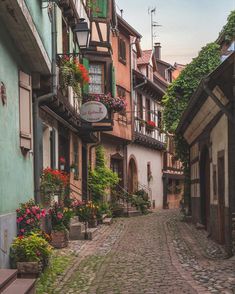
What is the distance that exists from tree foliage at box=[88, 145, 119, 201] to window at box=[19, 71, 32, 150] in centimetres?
1111

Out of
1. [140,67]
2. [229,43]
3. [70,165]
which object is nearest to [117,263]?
[70,165]

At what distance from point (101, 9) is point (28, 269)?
15.3 m

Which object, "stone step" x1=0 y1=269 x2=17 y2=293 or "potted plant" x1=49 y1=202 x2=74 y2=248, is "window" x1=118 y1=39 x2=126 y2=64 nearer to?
"potted plant" x1=49 y1=202 x2=74 y2=248

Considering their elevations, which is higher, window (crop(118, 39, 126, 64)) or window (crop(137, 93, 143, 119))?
window (crop(118, 39, 126, 64))

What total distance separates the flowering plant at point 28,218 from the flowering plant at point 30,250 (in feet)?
1.06

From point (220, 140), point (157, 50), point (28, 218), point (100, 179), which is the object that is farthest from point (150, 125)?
point (28, 218)

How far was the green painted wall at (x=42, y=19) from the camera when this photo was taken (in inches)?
369

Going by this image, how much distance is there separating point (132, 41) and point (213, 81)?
64.3ft

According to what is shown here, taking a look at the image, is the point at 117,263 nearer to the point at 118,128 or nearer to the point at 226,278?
the point at 226,278

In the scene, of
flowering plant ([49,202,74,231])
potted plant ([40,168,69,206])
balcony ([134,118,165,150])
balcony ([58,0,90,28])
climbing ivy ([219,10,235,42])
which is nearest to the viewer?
potted plant ([40,168,69,206])

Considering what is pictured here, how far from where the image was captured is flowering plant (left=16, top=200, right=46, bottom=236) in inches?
357

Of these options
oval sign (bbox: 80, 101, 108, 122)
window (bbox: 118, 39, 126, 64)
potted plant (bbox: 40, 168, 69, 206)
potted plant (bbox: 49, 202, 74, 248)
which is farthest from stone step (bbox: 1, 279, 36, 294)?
window (bbox: 118, 39, 126, 64)

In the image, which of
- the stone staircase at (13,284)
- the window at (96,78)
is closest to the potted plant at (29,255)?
the stone staircase at (13,284)

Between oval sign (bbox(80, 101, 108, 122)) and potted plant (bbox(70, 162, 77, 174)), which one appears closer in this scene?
potted plant (bbox(70, 162, 77, 174))
